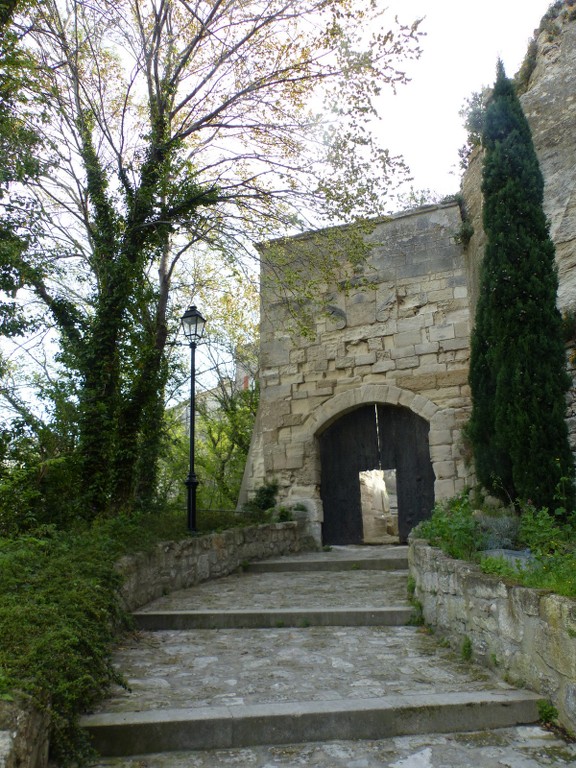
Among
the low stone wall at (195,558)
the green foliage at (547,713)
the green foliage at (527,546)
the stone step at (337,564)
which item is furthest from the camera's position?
the stone step at (337,564)

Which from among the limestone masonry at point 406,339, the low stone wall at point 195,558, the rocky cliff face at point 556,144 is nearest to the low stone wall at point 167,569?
the low stone wall at point 195,558

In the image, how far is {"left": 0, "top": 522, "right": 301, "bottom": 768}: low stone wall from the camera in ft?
6.64

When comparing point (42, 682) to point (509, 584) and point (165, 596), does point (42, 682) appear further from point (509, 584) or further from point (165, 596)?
point (165, 596)

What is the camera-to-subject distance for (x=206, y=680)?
3.40m

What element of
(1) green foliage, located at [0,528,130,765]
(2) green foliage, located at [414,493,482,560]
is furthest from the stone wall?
(1) green foliage, located at [0,528,130,765]

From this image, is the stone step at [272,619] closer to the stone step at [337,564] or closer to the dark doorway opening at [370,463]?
the stone step at [337,564]

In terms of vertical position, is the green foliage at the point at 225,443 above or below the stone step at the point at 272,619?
above

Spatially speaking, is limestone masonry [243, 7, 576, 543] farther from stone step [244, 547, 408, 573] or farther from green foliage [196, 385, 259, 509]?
green foliage [196, 385, 259, 509]

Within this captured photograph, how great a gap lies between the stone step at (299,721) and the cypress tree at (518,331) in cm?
303

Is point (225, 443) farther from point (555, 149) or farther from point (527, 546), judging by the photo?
point (527, 546)

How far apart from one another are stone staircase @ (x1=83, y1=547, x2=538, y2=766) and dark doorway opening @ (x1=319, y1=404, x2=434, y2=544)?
3.62m

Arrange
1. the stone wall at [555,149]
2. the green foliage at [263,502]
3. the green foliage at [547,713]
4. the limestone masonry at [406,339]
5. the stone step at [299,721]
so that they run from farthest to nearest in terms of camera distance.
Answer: the green foliage at [263,502]
the limestone masonry at [406,339]
the stone wall at [555,149]
the green foliage at [547,713]
the stone step at [299,721]

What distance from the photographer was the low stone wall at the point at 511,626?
269 cm

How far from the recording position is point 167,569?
19.2 feet
